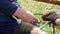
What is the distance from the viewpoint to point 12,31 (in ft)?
4.66

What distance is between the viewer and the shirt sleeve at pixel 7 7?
1.34m

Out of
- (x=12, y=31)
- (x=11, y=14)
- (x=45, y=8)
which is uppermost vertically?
(x=11, y=14)

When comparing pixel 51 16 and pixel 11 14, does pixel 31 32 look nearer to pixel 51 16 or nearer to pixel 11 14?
pixel 11 14

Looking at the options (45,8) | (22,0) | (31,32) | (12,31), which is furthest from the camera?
(22,0)

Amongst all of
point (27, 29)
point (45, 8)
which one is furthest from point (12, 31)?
point (45, 8)

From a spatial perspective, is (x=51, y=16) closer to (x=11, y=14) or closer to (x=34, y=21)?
(x=34, y=21)

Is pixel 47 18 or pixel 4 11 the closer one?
pixel 4 11

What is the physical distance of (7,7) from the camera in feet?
4.43

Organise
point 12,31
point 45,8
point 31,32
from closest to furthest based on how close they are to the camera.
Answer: point 31,32, point 12,31, point 45,8

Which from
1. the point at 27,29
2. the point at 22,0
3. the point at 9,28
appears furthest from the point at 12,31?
the point at 22,0

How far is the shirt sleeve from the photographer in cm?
134

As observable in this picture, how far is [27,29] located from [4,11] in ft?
0.68

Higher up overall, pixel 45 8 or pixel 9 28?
pixel 9 28

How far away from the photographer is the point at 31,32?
132 centimetres
